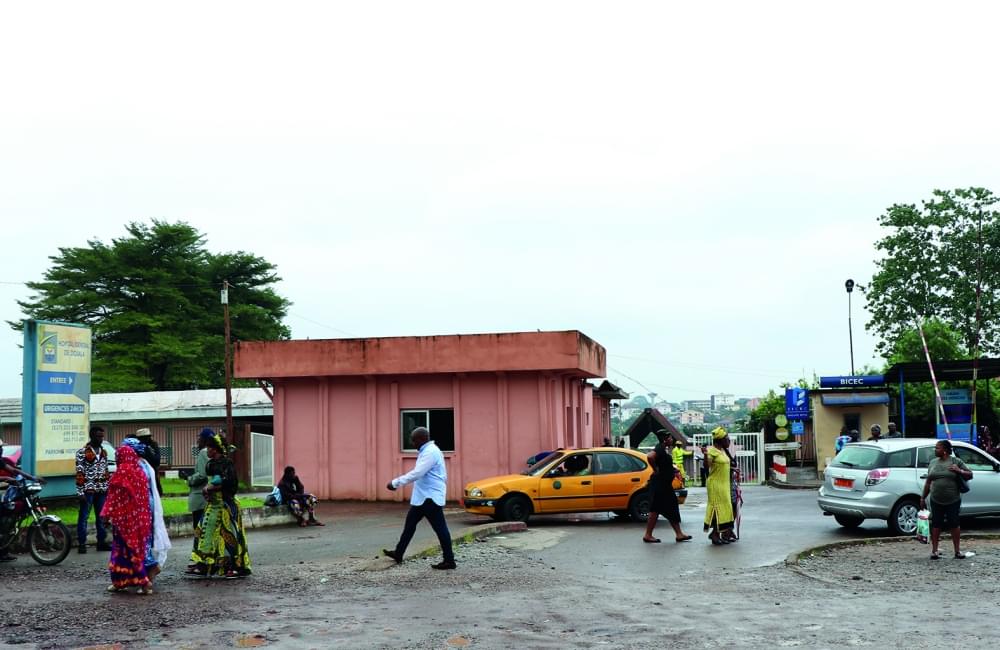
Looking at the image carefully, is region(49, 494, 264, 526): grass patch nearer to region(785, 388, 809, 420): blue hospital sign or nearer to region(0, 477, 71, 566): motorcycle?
region(0, 477, 71, 566): motorcycle

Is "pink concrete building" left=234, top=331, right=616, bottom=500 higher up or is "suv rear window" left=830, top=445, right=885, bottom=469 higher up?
"pink concrete building" left=234, top=331, right=616, bottom=500

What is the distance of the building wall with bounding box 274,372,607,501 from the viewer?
2548 cm

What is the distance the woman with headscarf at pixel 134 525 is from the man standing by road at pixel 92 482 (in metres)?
3.67

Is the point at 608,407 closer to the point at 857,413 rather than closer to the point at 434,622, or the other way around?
the point at 857,413

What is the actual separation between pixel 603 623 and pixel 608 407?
32569 millimetres

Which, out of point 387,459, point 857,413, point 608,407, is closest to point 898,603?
point 387,459

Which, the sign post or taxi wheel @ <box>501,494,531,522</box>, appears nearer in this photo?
the sign post

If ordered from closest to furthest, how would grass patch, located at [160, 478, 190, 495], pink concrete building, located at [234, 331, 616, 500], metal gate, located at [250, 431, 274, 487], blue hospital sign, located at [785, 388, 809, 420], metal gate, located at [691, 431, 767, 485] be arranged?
pink concrete building, located at [234, 331, 616, 500] → grass patch, located at [160, 478, 190, 495] → metal gate, located at [250, 431, 274, 487] → metal gate, located at [691, 431, 767, 485] → blue hospital sign, located at [785, 388, 809, 420]

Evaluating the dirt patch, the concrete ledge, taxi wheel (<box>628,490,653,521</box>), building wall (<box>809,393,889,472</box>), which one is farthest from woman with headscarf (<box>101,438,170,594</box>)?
building wall (<box>809,393,889,472</box>)

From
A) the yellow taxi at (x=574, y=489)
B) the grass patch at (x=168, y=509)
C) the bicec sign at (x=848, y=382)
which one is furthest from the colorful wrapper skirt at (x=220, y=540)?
the bicec sign at (x=848, y=382)

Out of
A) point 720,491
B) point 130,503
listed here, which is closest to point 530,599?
point 130,503

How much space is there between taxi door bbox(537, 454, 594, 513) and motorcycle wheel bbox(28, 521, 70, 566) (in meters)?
8.61

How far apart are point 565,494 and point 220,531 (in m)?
8.68

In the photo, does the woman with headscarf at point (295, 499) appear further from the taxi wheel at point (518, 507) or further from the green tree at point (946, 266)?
the green tree at point (946, 266)
